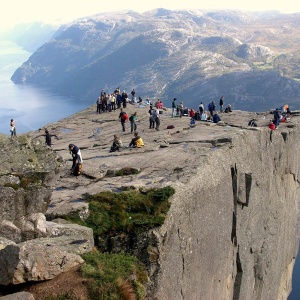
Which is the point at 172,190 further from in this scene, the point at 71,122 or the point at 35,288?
the point at 71,122

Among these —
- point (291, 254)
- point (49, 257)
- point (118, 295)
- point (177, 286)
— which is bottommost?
point (291, 254)

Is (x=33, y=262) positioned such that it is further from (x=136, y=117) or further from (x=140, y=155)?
(x=136, y=117)

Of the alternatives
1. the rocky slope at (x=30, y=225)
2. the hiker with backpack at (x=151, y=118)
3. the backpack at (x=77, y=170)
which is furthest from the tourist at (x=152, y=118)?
the rocky slope at (x=30, y=225)

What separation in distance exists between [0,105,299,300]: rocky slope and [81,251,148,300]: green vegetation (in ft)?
3.56

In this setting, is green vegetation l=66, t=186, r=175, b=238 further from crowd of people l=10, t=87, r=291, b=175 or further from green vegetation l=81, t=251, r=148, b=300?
crowd of people l=10, t=87, r=291, b=175

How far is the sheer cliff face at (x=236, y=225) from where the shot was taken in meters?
15.6

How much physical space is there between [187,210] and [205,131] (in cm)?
1345

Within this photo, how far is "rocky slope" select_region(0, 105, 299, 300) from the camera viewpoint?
51.4ft

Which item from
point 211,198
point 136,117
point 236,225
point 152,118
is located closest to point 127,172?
point 211,198

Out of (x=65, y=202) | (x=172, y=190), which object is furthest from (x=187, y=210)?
(x=65, y=202)

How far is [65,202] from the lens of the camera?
651 inches

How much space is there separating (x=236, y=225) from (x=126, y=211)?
26.3 ft

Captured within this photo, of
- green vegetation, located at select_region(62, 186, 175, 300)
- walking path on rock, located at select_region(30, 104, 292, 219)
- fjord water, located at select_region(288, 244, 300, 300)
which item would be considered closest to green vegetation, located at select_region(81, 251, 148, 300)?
green vegetation, located at select_region(62, 186, 175, 300)

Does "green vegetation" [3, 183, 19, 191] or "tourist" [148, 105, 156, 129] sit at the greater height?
"green vegetation" [3, 183, 19, 191]
